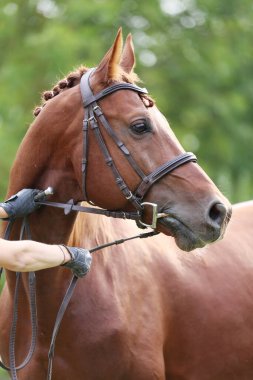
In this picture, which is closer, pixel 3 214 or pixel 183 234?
pixel 183 234

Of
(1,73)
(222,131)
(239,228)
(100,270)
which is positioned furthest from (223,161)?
(100,270)

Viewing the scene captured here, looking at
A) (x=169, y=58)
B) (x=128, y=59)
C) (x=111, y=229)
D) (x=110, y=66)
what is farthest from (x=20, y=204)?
(x=169, y=58)

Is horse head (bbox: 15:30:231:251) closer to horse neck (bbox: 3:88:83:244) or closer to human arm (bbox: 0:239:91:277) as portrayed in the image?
horse neck (bbox: 3:88:83:244)

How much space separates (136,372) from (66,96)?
5.76 feet

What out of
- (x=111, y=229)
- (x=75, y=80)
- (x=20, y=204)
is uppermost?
(x=75, y=80)

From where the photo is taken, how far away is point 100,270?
6.02 meters

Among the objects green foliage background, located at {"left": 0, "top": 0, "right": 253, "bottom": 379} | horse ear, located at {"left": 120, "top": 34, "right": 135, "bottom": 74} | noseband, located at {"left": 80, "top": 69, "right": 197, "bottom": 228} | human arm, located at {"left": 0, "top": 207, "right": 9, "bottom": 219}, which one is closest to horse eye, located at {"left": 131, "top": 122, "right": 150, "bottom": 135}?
noseband, located at {"left": 80, "top": 69, "right": 197, "bottom": 228}

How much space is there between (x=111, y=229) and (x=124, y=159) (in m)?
0.83

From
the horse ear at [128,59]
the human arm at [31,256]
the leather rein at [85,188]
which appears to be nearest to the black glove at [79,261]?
the human arm at [31,256]

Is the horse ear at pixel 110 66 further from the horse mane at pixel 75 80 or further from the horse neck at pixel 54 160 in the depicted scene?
the horse neck at pixel 54 160

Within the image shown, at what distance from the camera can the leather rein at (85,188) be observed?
18.1 ft

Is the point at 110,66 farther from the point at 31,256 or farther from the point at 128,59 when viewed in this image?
the point at 31,256

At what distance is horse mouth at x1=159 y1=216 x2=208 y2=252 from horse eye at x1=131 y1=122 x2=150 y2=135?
1.74 ft

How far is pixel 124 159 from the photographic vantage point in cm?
557
